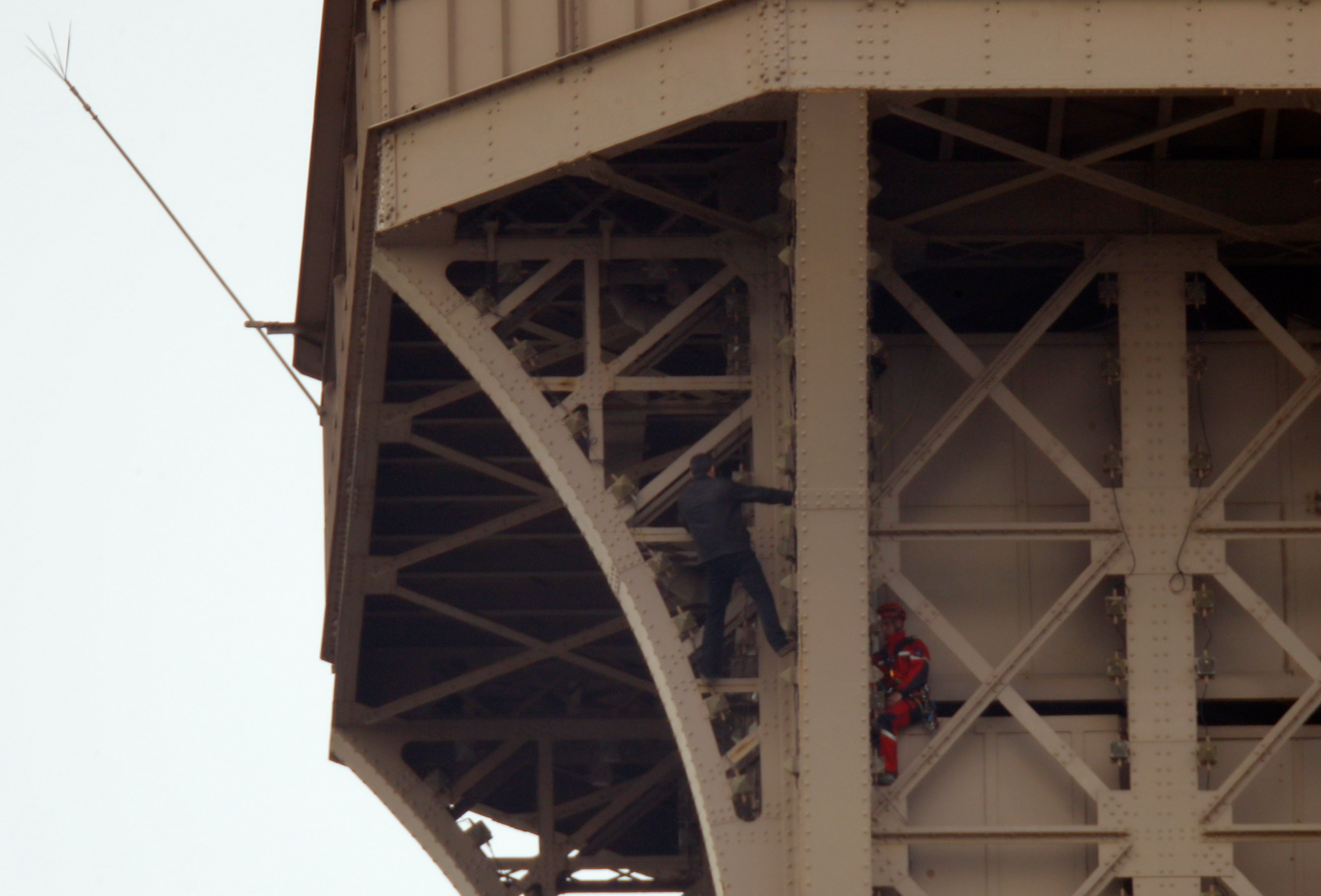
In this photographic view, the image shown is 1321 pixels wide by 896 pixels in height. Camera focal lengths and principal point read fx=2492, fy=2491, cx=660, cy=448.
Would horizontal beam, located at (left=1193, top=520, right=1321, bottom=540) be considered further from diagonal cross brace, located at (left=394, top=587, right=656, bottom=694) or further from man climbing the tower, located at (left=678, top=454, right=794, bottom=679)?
diagonal cross brace, located at (left=394, top=587, right=656, bottom=694)

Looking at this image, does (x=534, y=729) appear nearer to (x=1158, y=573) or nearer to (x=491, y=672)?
(x=491, y=672)

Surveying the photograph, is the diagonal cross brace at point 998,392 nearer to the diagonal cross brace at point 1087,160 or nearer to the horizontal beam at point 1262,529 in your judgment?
the diagonal cross brace at point 1087,160

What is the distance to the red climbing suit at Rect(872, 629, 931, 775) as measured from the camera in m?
19.1

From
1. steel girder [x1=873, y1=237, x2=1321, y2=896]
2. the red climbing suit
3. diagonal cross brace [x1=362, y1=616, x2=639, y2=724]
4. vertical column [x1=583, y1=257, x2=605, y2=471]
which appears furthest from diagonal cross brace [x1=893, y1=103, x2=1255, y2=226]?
diagonal cross brace [x1=362, y1=616, x2=639, y2=724]

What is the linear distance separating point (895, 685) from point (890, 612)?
0.58 meters

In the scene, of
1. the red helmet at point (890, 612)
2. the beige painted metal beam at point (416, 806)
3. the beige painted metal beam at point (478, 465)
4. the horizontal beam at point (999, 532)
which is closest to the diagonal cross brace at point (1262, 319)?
the horizontal beam at point (999, 532)

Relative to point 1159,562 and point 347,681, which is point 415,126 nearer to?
point 1159,562

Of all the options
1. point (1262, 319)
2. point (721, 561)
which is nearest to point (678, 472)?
point (721, 561)

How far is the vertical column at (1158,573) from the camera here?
62.3 feet

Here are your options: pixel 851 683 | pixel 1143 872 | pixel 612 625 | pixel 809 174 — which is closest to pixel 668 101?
pixel 809 174

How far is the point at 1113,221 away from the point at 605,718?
12.5 meters

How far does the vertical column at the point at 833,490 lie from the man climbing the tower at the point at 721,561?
4.47 ft

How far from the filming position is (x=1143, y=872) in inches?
743

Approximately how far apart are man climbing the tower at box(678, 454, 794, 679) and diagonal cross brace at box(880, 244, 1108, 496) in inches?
41.4
